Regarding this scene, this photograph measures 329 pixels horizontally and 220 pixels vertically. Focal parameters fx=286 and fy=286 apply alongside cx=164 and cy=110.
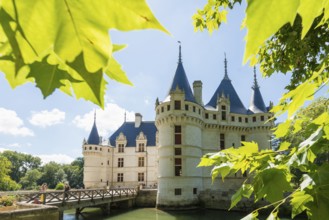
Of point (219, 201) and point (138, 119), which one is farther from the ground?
point (138, 119)

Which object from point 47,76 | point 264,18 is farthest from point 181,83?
point 264,18

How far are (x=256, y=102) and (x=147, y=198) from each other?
14.2 m

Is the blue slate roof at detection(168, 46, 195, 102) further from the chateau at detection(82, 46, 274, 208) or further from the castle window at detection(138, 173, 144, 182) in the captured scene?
the castle window at detection(138, 173, 144, 182)

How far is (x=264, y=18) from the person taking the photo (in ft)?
1.20

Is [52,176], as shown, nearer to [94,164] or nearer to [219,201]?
[94,164]

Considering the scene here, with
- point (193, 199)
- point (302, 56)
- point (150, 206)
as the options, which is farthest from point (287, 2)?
point (150, 206)

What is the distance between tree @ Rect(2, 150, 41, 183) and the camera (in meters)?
57.7

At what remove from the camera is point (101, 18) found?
0.37 metres

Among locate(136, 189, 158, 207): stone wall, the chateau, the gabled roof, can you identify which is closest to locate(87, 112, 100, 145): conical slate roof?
the chateau

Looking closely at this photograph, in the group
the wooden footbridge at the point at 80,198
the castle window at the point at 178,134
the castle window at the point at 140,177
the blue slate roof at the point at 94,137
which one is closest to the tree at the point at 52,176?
the blue slate roof at the point at 94,137

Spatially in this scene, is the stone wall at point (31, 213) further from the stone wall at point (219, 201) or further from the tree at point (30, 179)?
the tree at point (30, 179)

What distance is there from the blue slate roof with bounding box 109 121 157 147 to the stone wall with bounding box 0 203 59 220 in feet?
81.9

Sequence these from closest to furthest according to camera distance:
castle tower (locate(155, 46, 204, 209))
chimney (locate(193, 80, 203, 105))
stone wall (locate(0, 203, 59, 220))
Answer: stone wall (locate(0, 203, 59, 220)), castle tower (locate(155, 46, 204, 209)), chimney (locate(193, 80, 203, 105))

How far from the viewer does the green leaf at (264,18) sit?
1.18ft
